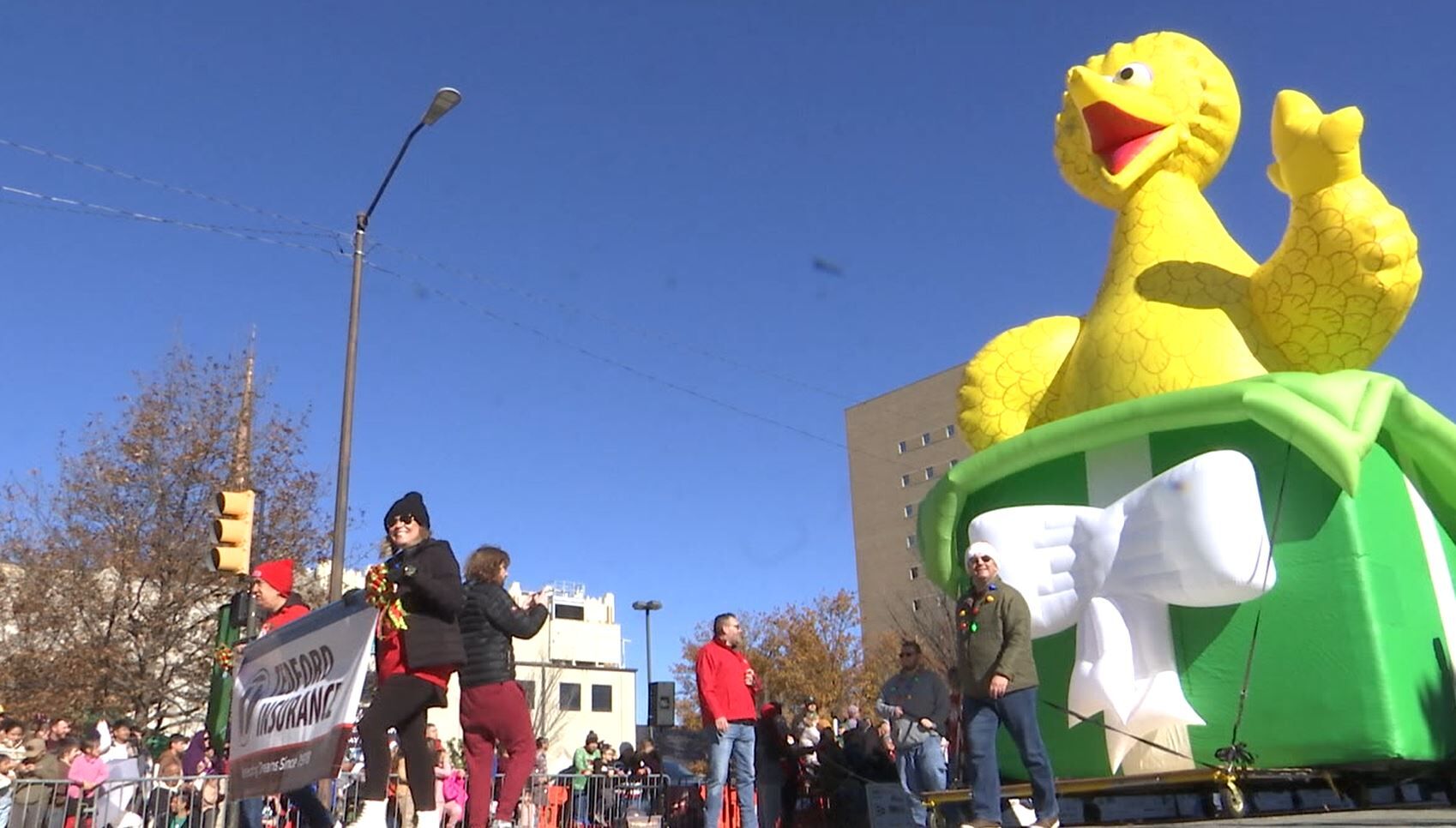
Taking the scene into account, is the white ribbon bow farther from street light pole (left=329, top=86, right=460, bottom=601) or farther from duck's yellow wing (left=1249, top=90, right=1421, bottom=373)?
street light pole (left=329, top=86, right=460, bottom=601)

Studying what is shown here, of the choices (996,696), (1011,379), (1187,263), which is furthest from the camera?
(1011,379)

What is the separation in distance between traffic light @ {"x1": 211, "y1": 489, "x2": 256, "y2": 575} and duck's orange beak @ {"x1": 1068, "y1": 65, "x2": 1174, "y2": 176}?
27.3 ft

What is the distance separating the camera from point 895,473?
6488 cm

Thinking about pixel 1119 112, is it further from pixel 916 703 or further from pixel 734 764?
pixel 734 764

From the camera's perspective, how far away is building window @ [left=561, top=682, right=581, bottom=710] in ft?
190

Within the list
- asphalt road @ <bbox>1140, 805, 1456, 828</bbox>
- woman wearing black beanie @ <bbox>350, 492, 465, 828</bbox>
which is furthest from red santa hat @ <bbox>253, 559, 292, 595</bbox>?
asphalt road @ <bbox>1140, 805, 1456, 828</bbox>

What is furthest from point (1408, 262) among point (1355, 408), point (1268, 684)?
point (1268, 684)

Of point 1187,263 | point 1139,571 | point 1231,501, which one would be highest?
point 1187,263

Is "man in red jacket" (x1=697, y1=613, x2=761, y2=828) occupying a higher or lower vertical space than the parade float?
lower

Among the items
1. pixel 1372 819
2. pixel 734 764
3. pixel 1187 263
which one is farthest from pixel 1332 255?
pixel 734 764

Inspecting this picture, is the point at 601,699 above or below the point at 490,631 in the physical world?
above

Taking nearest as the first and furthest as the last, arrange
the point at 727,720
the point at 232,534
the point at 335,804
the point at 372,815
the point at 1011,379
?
the point at 372,815 → the point at 727,720 → the point at 232,534 → the point at 335,804 → the point at 1011,379

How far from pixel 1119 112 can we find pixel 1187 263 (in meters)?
1.74

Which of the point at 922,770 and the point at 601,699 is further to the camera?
the point at 601,699
